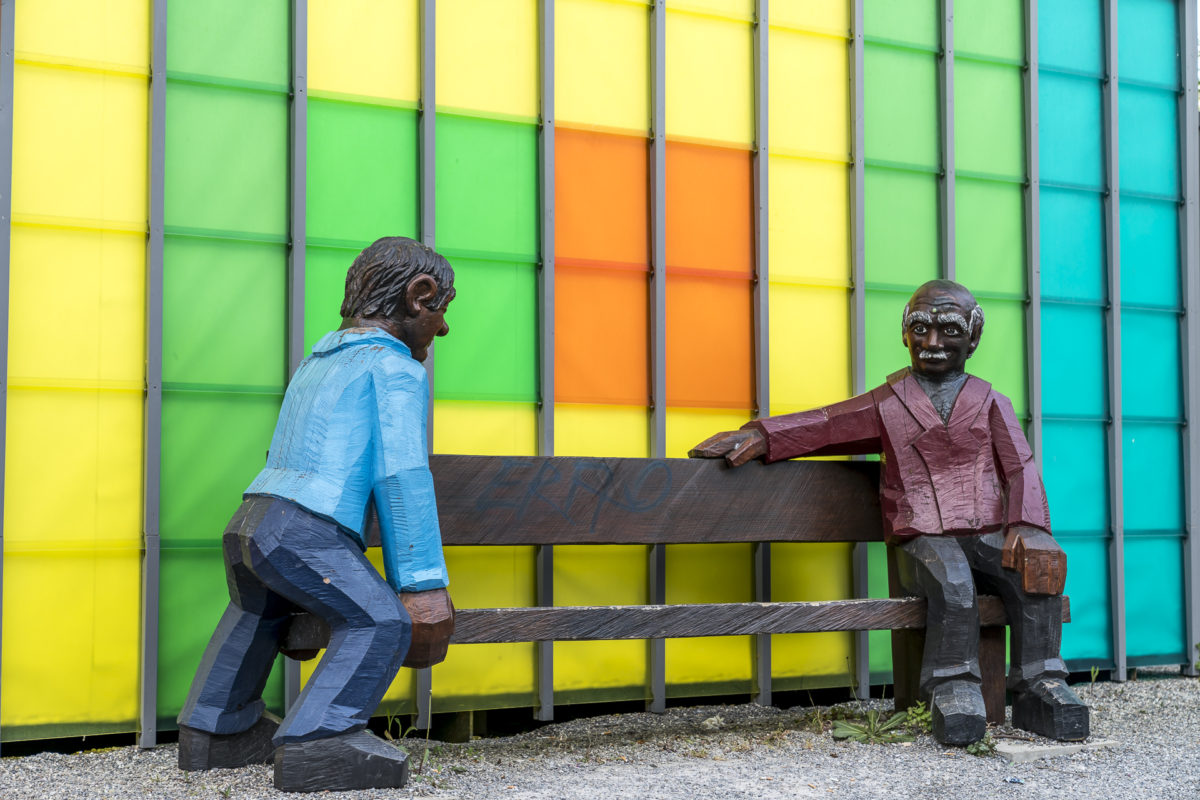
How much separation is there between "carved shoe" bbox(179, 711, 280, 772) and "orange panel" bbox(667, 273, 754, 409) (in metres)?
2.35

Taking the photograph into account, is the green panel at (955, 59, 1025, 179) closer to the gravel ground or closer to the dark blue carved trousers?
the gravel ground

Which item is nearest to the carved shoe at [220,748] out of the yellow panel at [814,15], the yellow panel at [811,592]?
the yellow panel at [811,592]

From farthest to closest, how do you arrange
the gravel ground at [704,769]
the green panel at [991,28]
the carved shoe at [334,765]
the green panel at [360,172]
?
the green panel at [991,28] → the green panel at [360,172] → the gravel ground at [704,769] → the carved shoe at [334,765]

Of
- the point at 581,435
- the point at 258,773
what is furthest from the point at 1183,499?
the point at 258,773

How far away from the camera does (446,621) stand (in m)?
3.62

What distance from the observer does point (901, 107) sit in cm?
599

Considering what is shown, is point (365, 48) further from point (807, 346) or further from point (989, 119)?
point (989, 119)

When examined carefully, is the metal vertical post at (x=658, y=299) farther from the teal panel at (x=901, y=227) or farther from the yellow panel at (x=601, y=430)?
the teal panel at (x=901, y=227)

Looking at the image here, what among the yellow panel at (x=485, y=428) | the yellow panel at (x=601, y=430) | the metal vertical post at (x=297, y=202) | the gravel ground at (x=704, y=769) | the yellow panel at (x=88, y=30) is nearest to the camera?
the gravel ground at (x=704, y=769)

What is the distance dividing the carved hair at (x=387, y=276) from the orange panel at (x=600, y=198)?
1.42 metres

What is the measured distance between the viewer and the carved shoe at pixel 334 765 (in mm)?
3425

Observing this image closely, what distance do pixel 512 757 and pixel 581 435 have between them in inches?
57.2

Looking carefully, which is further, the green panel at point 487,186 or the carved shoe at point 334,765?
the green panel at point 487,186

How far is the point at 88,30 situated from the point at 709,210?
2.67 m
